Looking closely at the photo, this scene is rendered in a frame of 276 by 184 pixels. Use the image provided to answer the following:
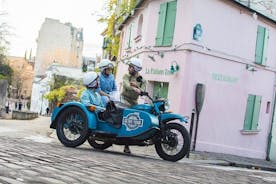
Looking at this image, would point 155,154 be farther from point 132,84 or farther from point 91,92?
A: point 91,92

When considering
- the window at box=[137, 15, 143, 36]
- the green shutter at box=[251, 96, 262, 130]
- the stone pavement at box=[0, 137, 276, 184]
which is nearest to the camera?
the stone pavement at box=[0, 137, 276, 184]

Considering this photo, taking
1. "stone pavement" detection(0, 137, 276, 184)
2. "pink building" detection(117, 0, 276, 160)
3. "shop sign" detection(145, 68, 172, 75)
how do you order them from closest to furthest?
1. "stone pavement" detection(0, 137, 276, 184)
2. "pink building" detection(117, 0, 276, 160)
3. "shop sign" detection(145, 68, 172, 75)

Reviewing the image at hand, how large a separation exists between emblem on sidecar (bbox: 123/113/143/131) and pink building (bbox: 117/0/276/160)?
7.28 metres

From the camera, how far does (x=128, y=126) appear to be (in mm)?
8656

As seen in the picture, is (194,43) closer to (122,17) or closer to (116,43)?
(122,17)

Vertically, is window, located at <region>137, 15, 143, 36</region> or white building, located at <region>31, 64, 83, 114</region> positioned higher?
window, located at <region>137, 15, 143, 36</region>

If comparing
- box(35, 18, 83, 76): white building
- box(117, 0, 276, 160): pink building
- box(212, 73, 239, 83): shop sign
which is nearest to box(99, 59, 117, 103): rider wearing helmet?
box(117, 0, 276, 160): pink building

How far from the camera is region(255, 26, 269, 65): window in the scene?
18359mm

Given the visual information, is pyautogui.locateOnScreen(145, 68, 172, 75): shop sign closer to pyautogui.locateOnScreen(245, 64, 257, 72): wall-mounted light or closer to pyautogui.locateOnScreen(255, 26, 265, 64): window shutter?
pyautogui.locateOnScreen(245, 64, 257, 72): wall-mounted light

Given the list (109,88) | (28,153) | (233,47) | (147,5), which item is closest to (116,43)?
(147,5)

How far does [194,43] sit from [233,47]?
207 centimetres

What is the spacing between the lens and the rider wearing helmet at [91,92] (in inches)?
357

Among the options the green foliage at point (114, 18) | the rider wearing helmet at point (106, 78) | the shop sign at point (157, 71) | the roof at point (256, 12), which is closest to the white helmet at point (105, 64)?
the rider wearing helmet at point (106, 78)

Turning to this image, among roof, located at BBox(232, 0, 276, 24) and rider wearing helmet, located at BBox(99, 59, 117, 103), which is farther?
roof, located at BBox(232, 0, 276, 24)
